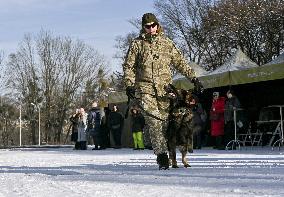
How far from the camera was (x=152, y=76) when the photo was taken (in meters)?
7.38

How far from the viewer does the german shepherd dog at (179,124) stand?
7754 millimetres

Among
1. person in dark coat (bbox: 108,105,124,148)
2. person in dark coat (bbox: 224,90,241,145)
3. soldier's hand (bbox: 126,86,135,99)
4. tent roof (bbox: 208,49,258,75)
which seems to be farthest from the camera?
person in dark coat (bbox: 108,105,124,148)

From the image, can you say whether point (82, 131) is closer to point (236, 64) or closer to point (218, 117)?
point (236, 64)

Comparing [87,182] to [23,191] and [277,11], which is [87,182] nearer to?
[23,191]

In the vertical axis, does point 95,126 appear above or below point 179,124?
above

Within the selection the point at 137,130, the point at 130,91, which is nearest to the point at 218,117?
the point at 137,130

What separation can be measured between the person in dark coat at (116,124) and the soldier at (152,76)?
12573 mm

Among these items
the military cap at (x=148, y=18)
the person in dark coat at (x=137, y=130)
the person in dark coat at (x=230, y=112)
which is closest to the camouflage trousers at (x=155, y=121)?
the military cap at (x=148, y=18)

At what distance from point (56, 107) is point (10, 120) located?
4983 millimetres

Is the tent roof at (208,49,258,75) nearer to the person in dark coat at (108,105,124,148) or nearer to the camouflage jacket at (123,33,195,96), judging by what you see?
the person in dark coat at (108,105,124,148)

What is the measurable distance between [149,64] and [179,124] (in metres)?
1.02

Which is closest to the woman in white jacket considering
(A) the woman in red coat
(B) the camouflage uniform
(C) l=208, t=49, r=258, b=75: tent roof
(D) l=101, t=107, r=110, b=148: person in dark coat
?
(D) l=101, t=107, r=110, b=148: person in dark coat

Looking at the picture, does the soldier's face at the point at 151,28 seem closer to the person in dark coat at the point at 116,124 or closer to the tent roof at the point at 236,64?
the tent roof at the point at 236,64

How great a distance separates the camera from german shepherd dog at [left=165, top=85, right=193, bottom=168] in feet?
25.4
